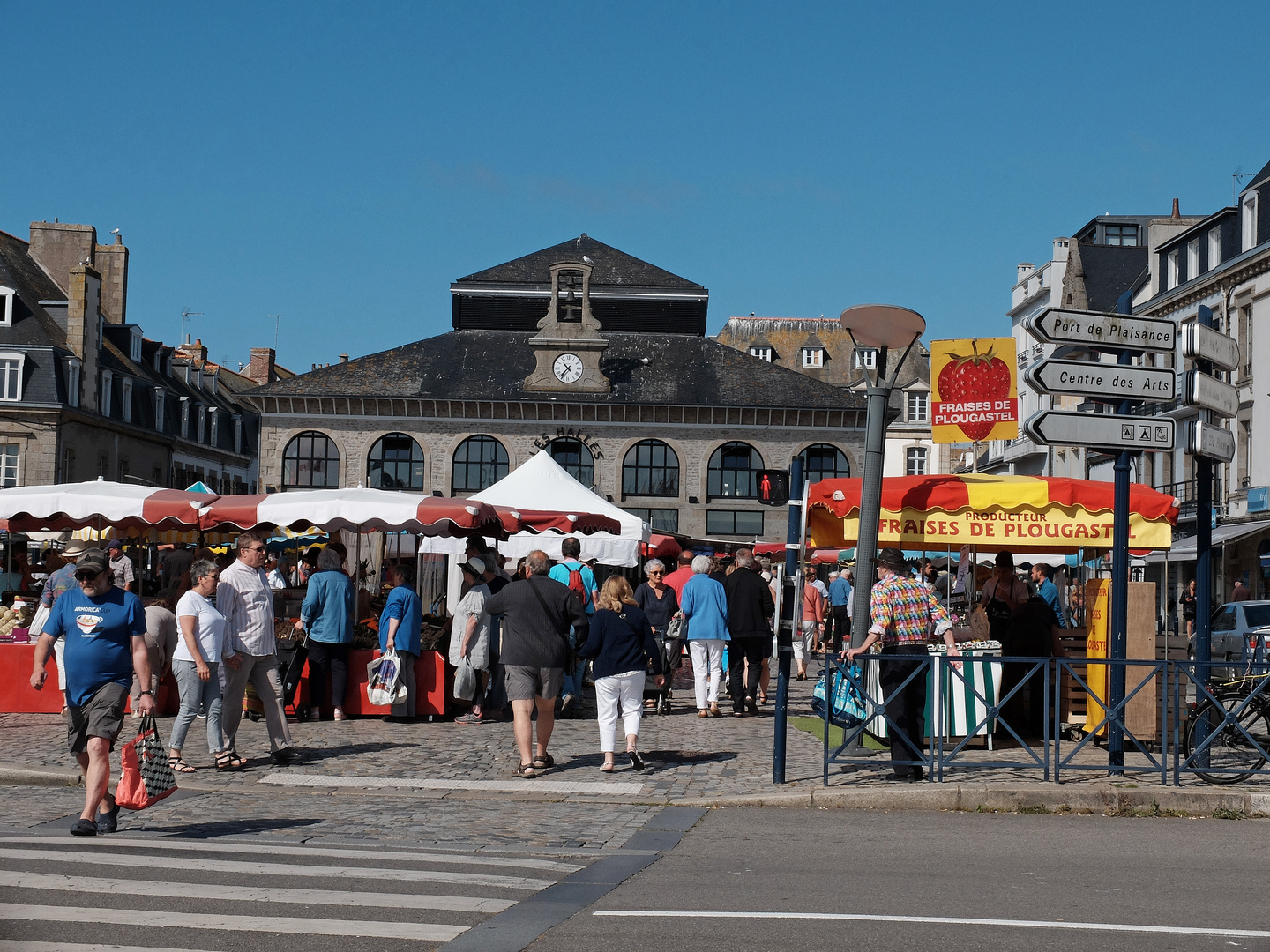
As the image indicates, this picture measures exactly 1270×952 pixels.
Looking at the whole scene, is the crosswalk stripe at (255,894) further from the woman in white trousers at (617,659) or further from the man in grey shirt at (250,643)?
the woman in white trousers at (617,659)

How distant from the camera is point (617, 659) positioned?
1077 cm

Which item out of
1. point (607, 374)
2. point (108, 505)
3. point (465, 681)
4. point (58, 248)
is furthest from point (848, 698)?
point (58, 248)

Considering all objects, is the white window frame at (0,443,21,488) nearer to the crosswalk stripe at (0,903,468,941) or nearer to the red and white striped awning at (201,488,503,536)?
the red and white striped awning at (201,488,503,536)

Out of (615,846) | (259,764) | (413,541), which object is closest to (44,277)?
(413,541)

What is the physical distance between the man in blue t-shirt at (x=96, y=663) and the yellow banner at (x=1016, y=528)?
6.08 metres

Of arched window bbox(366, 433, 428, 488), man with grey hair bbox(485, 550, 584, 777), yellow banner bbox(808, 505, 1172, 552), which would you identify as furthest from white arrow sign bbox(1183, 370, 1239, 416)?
arched window bbox(366, 433, 428, 488)

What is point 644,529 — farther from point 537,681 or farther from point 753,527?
point 753,527

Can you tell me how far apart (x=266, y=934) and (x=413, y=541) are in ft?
67.5

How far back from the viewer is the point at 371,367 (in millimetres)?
55688

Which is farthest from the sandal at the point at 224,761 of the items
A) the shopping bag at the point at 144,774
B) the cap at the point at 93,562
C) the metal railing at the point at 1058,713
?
the metal railing at the point at 1058,713

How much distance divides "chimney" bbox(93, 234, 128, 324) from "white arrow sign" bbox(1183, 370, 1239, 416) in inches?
2149

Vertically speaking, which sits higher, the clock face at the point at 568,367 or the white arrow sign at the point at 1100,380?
the clock face at the point at 568,367

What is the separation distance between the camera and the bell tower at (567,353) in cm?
5438

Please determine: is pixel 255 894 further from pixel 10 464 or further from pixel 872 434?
pixel 10 464
